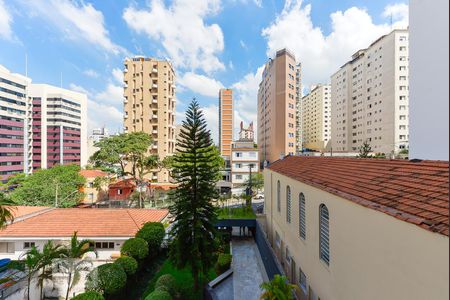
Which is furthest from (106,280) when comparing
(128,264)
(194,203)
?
(194,203)

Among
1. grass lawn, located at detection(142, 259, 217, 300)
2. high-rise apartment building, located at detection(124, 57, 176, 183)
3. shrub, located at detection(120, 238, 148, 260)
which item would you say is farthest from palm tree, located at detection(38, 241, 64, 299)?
high-rise apartment building, located at detection(124, 57, 176, 183)

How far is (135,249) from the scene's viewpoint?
11492 mm

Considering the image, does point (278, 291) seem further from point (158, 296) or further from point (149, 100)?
point (149, 100)

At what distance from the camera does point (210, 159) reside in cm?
1134

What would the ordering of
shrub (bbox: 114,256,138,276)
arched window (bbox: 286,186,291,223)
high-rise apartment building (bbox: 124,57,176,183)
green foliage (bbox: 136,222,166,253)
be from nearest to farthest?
shrub (bbox: 114,256,138,276)
arched window (bbox: 286,186,291,223)
green foliage (bbox: 136,222,166,253)
high-rise apartment building (bbox: 124,57,176,183)

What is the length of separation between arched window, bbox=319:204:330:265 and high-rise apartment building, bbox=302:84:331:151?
6782cm

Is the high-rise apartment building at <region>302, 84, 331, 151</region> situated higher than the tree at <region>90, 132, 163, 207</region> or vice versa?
the high-rise apartment building at <region>302, 84, 331, 151</region>

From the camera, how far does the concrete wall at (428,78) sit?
8453mm

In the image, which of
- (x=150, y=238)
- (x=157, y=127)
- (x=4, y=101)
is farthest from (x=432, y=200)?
(x=4, y=101)

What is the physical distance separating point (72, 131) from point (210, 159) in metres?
65.4

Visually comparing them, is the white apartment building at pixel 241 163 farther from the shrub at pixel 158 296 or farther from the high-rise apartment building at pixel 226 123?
the high-rise apartment building at pixel 226 123

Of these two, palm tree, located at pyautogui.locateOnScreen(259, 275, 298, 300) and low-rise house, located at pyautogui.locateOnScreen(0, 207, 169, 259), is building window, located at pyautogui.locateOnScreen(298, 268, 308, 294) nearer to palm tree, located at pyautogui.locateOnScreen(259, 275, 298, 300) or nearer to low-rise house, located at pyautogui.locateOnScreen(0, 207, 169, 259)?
palm tree, located at pyautogui.locateOnScreen(259, 275, 298, 300)

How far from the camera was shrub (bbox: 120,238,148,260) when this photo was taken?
11.5m

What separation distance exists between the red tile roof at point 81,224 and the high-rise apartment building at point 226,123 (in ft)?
175
